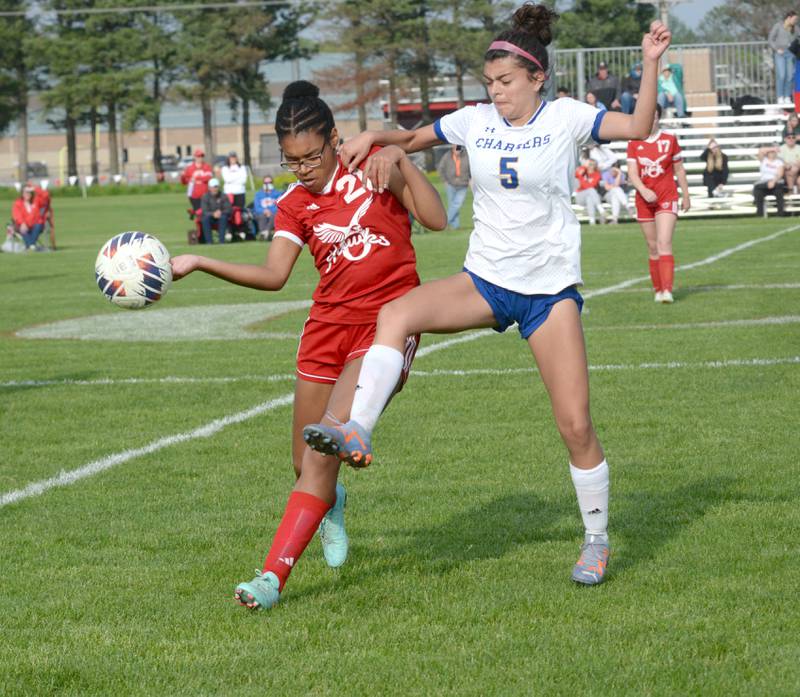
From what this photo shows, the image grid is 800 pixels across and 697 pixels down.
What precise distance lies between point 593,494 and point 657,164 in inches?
420

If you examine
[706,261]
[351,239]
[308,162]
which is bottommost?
[706,261]

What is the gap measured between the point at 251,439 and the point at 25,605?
3609mm

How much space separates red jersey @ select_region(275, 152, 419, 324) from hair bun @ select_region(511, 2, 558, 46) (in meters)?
0.83

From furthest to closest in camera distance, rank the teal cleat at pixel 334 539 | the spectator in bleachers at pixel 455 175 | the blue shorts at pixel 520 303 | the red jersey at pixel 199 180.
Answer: the red jersey at pixel 199 180 → the spectator in bleachers at pixel 455 175 → the teal cleat at pixel 334 539 → the blue shorts at pixel 520 303

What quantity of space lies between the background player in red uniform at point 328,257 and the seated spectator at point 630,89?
27.5 meters

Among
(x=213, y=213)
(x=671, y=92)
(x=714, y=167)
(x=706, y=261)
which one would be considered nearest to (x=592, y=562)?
(x=706, y=261)

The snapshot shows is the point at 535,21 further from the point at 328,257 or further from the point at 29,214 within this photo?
the point at 29,214

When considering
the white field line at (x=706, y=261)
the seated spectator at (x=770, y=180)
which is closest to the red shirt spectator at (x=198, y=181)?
the seated spectator at (x=770, y=180)

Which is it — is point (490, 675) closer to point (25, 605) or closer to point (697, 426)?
point (25, 605)

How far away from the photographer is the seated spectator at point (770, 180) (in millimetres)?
33562

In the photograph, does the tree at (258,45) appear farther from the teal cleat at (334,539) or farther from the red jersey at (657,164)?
the teal cleat at (334,539)

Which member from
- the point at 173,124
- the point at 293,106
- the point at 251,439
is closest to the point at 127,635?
the point at 293,106

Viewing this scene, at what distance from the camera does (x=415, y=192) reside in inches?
214

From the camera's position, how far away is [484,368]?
11.8 metres
